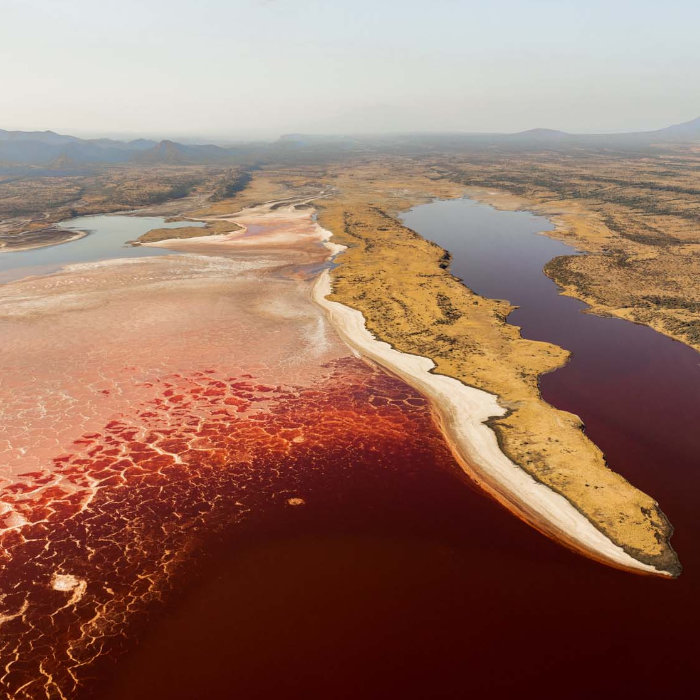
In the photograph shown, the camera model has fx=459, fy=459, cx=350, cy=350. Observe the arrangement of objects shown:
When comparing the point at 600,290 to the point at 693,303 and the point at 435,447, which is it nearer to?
the point at 693,303

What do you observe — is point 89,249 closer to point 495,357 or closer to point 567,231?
point 495,357

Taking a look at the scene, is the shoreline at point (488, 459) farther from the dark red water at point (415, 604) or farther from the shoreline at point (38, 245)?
the shoreline at point (38, 245)

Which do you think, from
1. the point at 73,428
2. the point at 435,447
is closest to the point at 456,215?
the point at 435,447

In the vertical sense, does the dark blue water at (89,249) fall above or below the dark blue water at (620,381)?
above

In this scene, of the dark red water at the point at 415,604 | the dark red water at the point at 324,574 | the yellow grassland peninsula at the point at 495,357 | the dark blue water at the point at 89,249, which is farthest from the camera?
the dark blue water at the point at 89,249

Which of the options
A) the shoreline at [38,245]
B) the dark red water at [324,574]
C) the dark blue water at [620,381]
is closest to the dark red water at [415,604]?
the dark red water at [324,574]

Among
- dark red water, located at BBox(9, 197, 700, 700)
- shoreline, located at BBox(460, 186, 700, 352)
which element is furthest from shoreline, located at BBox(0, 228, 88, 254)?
shoreline, located at BBox(460, 186, 700, 352)

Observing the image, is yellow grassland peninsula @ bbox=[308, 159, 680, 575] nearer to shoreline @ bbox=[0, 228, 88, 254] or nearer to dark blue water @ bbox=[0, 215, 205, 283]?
dark blue water @ bbox=[0, 215, 205, 283]

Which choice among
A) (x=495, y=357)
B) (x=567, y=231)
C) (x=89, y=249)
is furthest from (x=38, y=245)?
(x=567, y=231)
